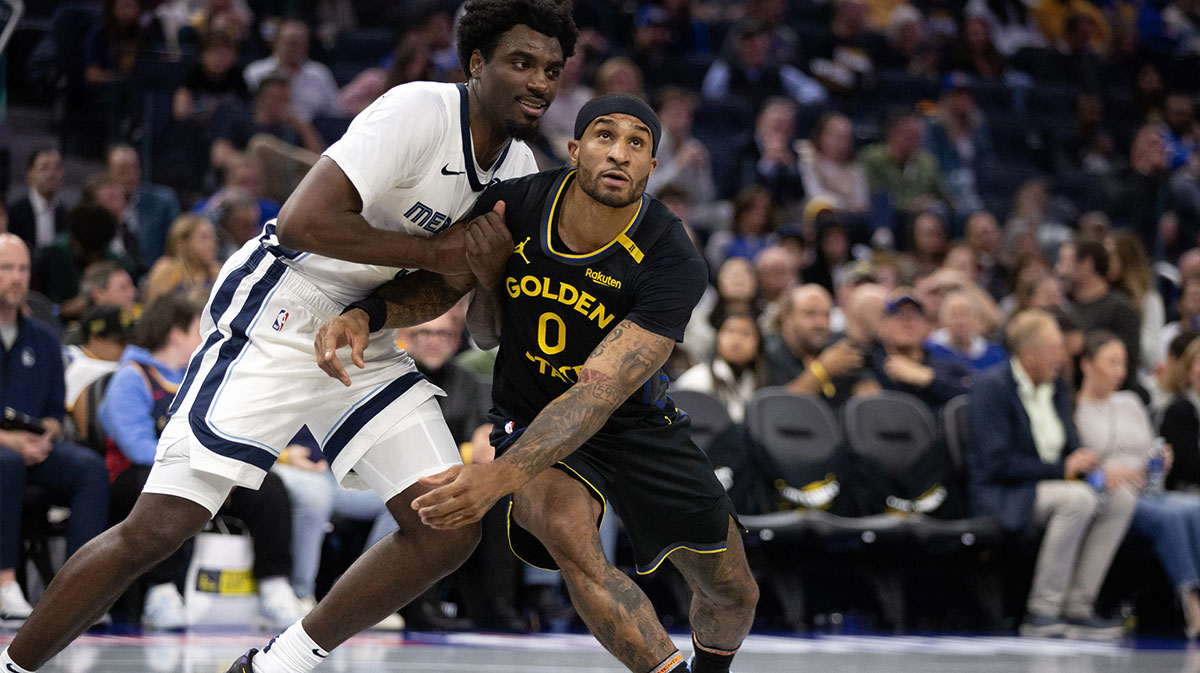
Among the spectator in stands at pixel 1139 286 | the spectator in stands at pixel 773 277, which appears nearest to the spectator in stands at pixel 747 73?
the spectator in stands at pixel 773 277

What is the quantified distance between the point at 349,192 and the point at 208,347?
668 millimetres

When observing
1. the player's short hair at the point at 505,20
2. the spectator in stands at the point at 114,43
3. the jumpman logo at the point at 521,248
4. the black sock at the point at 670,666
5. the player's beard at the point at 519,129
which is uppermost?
the player's short hair at the point at 505,20

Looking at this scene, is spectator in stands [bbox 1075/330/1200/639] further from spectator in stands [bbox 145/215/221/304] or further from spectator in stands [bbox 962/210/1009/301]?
spectator in stands [bbox 145/215/221/304]

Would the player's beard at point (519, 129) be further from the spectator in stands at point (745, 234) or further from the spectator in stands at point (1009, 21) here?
the spectator in stands at point (1009, 21)

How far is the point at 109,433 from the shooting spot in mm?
6949

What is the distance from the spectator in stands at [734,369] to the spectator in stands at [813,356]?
0.62ft

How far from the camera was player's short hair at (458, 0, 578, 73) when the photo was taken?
407cm

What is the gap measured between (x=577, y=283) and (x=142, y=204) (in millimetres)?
5662

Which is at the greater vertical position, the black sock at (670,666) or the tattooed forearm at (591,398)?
the tattooed forearm at (591,398)

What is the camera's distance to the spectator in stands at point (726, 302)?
29.3ft

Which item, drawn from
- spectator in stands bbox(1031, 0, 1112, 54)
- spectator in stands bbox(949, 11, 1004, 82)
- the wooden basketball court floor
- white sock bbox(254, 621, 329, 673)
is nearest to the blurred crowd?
spectator in stands bbox(949, 11, 1004, 82)

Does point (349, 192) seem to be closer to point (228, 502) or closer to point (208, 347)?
point (208, 347)

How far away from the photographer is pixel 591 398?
150 inches

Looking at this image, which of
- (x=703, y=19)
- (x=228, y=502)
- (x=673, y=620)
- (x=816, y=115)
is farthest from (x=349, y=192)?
(x=703, y=19)
